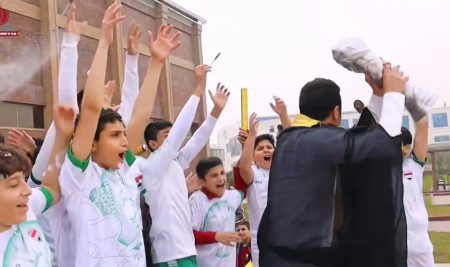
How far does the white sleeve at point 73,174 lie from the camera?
2.49 meters

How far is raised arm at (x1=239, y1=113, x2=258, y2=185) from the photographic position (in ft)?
13.7

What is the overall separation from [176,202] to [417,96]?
153 centimetres

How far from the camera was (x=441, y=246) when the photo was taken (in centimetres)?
954

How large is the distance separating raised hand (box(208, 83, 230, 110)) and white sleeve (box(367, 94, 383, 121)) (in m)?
1.49

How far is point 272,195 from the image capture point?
2674mm

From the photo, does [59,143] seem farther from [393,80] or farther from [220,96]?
[220,96]

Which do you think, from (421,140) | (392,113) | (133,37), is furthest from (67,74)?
(421,140)

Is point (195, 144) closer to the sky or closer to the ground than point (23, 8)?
closer to the ground

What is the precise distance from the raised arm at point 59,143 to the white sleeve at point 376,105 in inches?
56.3

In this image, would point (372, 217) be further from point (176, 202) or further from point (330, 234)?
point (176, 202)

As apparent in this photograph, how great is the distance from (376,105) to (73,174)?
1.48 meters

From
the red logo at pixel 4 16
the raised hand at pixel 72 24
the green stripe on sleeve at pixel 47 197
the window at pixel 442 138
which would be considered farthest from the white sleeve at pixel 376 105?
the window at pixel 442 138

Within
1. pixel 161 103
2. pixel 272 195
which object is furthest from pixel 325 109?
pixel 161 103

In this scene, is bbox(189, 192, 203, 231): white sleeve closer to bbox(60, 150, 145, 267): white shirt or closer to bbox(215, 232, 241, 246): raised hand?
bbox(215, 232, 241, 246): raised hand
